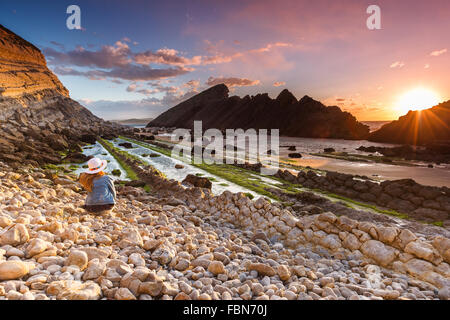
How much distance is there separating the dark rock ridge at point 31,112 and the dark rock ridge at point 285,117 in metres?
80.0

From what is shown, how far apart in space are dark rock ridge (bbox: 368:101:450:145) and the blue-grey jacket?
7013cm

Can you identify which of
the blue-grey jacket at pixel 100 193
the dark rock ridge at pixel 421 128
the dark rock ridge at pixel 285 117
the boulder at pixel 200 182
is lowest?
the boulder at pixel 200 182

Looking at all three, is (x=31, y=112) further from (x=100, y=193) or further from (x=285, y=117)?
(x=285, y=117)

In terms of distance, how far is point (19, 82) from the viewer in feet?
220

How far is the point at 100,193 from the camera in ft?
21.7

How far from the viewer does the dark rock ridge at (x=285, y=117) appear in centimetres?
9693

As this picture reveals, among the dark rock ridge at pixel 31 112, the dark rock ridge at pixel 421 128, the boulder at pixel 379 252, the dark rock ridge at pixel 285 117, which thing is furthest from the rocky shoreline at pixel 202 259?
the dark rock ridge at pixel 285 117

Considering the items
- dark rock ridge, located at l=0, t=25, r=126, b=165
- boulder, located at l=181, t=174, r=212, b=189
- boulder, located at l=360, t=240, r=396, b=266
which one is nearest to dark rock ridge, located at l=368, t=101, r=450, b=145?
boulder, located at l=181, t=174, r=212, b=189

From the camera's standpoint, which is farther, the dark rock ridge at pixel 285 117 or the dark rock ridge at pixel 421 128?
the dark rock ridge at pixel 285 117

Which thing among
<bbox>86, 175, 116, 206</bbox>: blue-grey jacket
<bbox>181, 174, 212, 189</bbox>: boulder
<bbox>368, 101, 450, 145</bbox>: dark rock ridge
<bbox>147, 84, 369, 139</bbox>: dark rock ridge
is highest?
<bbox>147, 84, 369, 139</bbox>: dark rock ridge

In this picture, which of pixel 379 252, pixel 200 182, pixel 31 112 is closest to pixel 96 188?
pixel 379 252

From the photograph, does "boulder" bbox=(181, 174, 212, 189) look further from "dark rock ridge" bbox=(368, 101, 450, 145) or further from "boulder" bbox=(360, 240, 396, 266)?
"dark rock ridge" bbox=(368, 101, 450, 145)

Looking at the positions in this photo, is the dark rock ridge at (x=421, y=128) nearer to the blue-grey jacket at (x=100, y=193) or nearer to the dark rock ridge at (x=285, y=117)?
the dark rock ridge at (x=285, y=117)

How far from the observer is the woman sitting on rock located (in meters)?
6.50
